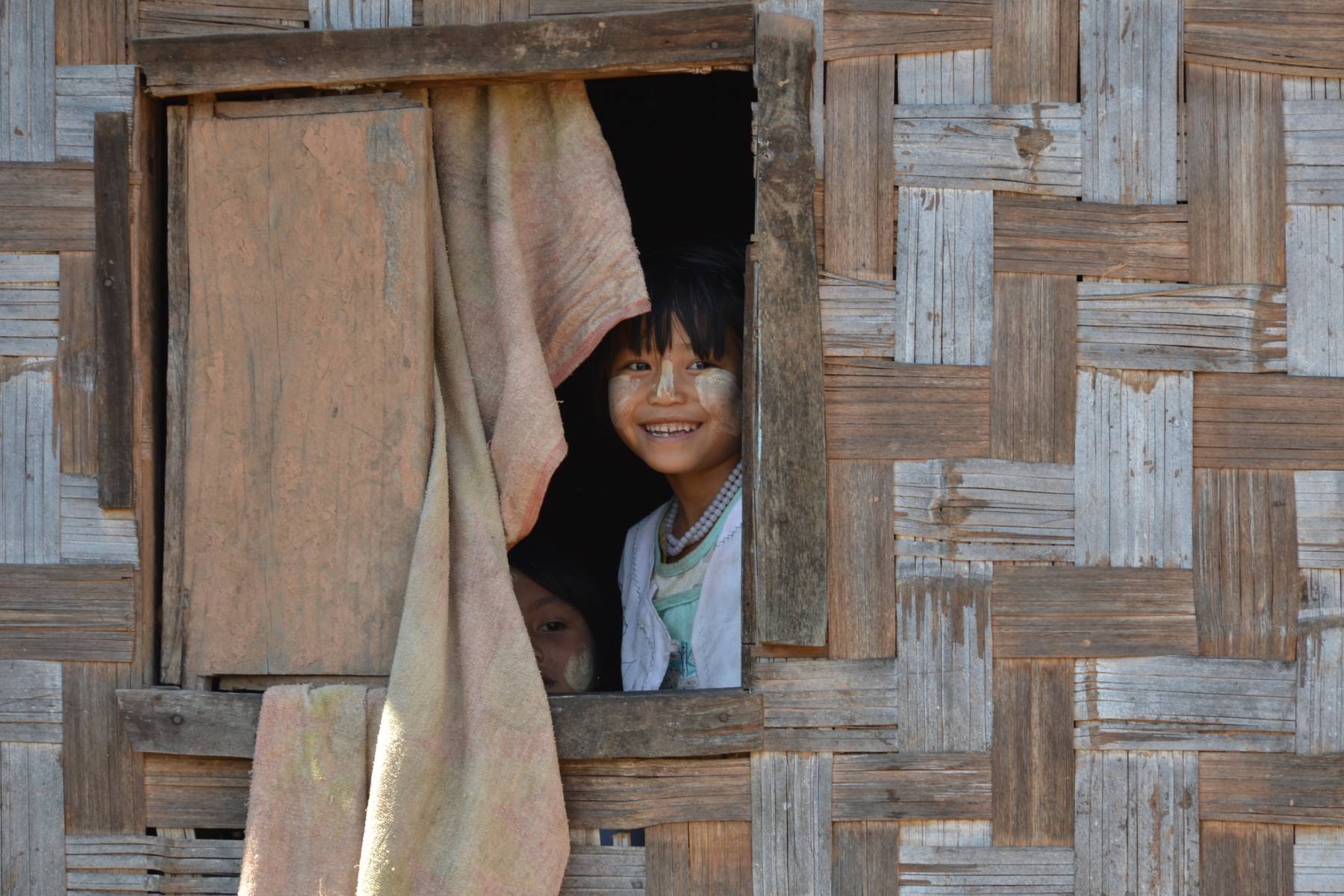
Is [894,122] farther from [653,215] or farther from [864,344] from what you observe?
[653,215]

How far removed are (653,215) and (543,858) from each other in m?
2.29

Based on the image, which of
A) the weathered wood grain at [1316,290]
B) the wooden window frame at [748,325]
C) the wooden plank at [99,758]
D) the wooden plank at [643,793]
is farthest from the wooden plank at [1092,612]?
the wooden plank at [99,758]

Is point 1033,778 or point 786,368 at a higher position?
point 786,368

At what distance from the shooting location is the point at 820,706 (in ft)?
8.16

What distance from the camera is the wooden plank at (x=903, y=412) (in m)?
2.51

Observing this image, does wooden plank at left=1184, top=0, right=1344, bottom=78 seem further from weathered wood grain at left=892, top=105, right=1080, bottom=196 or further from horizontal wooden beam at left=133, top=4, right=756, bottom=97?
horizontal wooden beam at left=133, top=4, right=756, bottom=97

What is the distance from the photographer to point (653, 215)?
4195 millimetres

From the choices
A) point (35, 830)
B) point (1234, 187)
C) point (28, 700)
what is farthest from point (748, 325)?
point (35, 830)

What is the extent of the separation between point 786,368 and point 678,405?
1.74 feet

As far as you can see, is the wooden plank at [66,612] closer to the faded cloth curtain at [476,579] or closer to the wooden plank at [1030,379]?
the faded cloth curtain at [476,579]

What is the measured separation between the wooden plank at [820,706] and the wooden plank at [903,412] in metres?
0.40

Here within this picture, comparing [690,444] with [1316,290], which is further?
[690,444]

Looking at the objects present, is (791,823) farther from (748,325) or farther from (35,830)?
(35,830)

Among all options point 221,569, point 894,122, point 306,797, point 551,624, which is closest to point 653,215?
point 551,624
